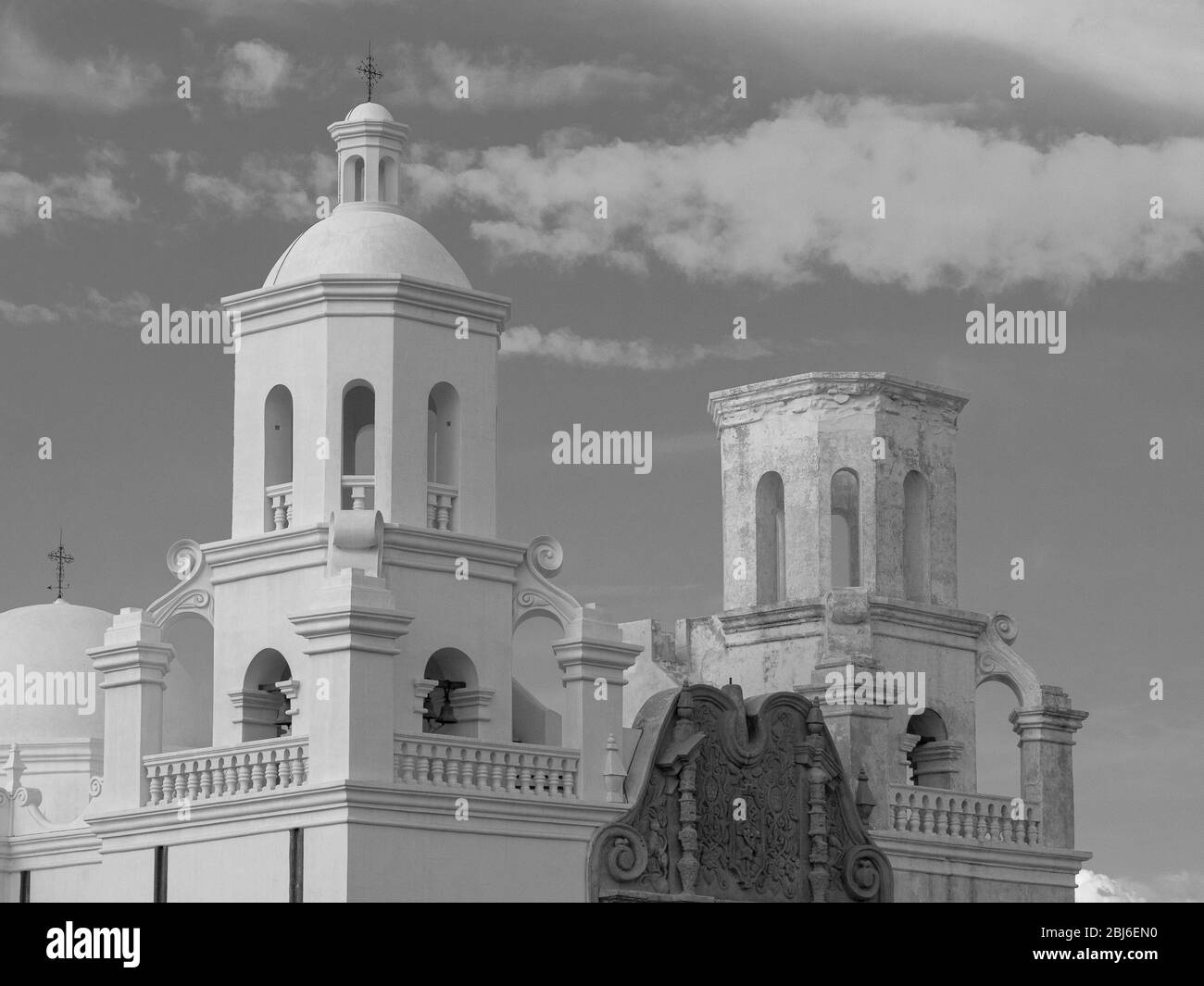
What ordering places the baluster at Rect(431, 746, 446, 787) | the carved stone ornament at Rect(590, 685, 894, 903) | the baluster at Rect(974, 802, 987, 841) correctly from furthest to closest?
the baluster at Rect(974, 802, 987, 841)
the carved stone ornament at Rect(590, 685, 894, 903)
the baluster at Rect(431, 746, 446, 787)

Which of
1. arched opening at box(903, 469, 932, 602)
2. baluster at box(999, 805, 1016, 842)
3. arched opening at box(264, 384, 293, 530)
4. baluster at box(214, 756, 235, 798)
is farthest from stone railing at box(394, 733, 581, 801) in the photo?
baluster at box(999, 805, 1016, 842)

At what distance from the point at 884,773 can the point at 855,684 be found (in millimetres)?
1126

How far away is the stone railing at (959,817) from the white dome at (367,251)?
8210 millimetres

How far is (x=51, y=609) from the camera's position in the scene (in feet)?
131

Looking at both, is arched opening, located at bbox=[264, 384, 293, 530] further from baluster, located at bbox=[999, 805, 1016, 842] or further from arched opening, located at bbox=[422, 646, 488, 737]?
baluster, located at bbox=[999, 805, 1016, 842]

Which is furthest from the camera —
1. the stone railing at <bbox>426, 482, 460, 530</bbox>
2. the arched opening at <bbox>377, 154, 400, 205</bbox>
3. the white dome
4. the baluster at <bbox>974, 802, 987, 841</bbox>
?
the baluster at <bbox>974, 802, 987, 841</bbox>

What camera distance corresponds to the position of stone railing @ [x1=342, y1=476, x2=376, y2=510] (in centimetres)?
3297

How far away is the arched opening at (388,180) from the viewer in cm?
3481

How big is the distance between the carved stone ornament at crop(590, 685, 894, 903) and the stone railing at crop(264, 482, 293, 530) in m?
4.64

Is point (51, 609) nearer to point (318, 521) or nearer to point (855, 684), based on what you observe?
point (318, 521)

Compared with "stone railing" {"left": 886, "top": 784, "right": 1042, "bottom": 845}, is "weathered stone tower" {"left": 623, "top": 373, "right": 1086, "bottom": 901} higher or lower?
higher

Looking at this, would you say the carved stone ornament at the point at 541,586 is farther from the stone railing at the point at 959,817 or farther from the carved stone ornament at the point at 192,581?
the stone railing at the point at 959,817
